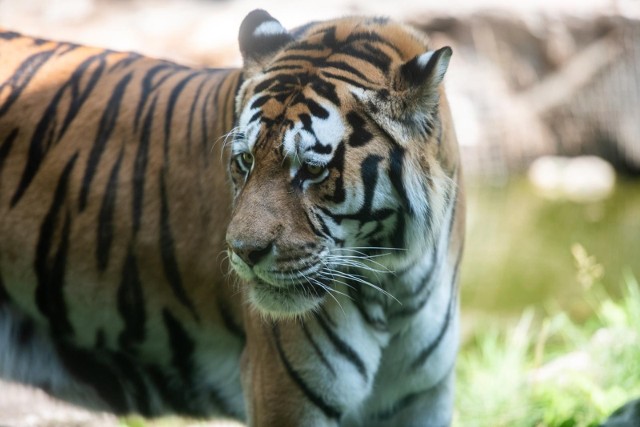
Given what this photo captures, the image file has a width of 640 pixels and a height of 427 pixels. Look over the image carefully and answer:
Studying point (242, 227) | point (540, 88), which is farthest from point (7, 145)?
point (540, 88)

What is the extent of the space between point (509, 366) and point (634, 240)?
8.81ft

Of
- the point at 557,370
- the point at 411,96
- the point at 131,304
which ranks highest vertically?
the point at 411,96

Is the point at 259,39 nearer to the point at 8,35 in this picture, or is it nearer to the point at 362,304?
the point at 362,304

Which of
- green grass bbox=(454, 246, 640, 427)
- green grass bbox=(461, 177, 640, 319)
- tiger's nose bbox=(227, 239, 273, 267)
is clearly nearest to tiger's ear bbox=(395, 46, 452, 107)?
tiger's nose bbox=(227, 239, 273, 267)

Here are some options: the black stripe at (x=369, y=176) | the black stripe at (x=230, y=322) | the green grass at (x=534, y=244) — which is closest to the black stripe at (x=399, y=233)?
the black stripe at (x=369, y=176)

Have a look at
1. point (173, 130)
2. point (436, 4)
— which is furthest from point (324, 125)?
point (436, 4)

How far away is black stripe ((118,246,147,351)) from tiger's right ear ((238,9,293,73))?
0.81m

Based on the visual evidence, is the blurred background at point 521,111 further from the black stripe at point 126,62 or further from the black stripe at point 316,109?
the black stripe at point 316,109

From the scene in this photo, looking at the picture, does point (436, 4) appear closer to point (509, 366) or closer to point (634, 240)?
point (634, 240)

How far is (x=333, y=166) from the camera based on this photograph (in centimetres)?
230

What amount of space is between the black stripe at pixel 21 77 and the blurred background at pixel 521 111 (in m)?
2.97

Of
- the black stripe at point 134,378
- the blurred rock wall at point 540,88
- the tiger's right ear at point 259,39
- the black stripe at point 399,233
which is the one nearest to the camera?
the black stripe at point 399,233

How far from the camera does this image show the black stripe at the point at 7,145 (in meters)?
3.10

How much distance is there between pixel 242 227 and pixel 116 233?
0.93 meters
